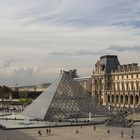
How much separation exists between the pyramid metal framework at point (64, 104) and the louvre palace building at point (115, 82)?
29.7 m

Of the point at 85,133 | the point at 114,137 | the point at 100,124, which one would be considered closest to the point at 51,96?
the point at 100,124

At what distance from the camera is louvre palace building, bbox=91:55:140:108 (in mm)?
96381

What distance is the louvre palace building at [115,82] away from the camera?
316ft

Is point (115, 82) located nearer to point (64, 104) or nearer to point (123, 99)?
point (123, 99)

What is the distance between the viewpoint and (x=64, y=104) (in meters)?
61.0

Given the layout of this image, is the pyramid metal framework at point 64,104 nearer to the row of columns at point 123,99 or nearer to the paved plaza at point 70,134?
the paved plaza at point 70,134

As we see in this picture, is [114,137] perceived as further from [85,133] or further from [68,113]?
[68,113]

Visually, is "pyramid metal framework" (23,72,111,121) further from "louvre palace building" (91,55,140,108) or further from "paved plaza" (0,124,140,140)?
"louvre palace building" (91,55,140,108)

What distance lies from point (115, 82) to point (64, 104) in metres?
46.2

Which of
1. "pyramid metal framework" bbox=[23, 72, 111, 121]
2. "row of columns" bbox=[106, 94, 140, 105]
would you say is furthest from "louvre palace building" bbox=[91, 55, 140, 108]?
"pyramid metal framework" bbox=[23, 72, 111, 121]

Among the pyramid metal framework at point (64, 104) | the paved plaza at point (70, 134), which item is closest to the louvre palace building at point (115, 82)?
the pyramid metal framework at point (64, 104)

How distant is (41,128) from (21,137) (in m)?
8.41

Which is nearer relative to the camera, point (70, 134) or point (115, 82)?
point (70, 134)

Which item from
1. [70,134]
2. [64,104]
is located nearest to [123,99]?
[64,104]
